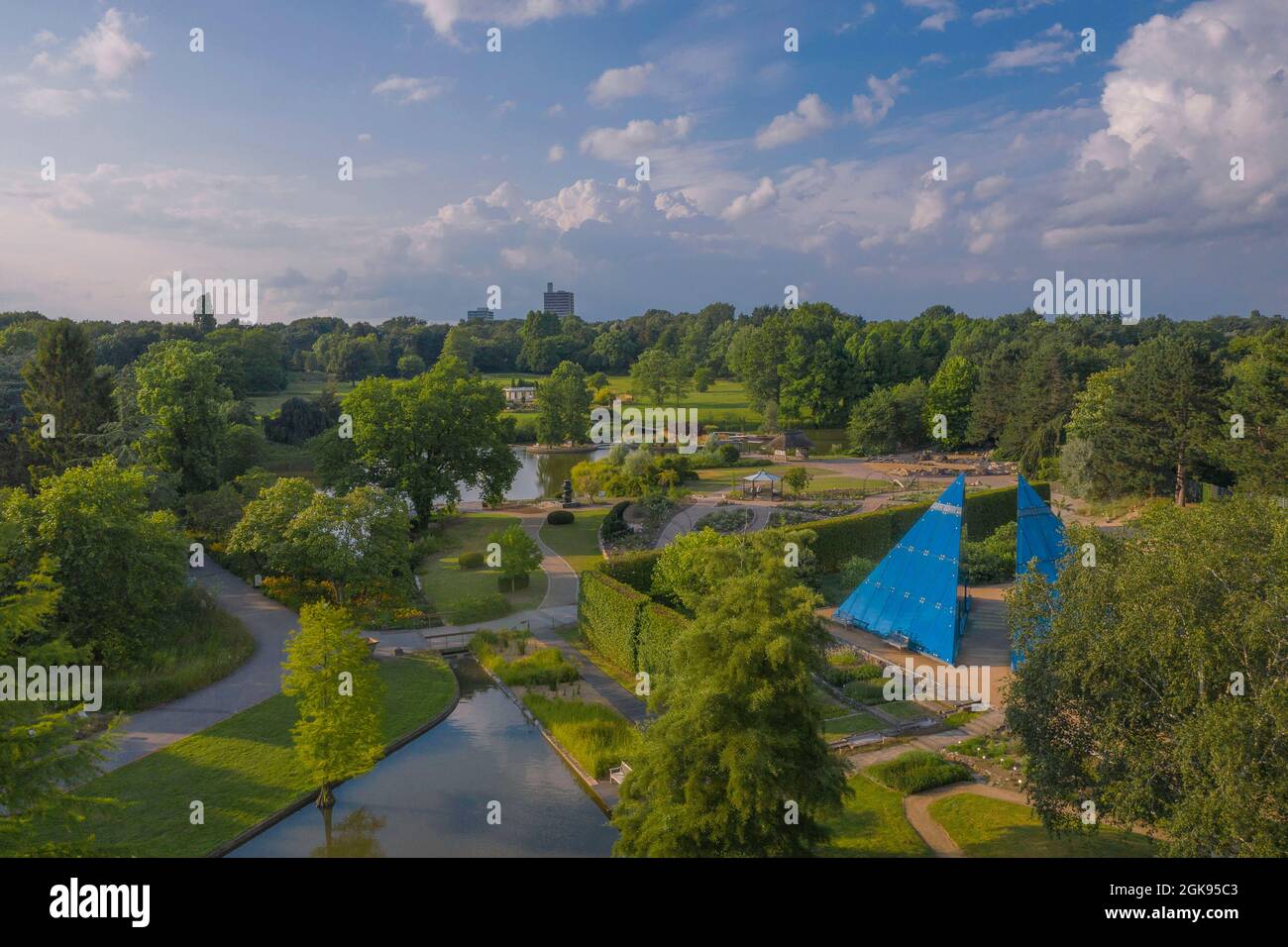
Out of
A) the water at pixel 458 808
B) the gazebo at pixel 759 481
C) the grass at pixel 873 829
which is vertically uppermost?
the gazebo at pixel 759 481

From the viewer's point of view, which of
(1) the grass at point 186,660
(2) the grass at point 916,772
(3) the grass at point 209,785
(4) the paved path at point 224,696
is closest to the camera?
(3) the grass at point 209,785

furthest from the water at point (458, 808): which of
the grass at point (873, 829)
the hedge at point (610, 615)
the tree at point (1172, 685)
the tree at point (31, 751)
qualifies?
the tree at point (1172, 685)

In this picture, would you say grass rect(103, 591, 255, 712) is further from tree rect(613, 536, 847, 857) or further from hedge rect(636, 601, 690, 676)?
tree rect(613, 536, 847, 857)

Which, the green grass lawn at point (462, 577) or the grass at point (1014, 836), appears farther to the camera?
the green grass lawn at point (462, 577)

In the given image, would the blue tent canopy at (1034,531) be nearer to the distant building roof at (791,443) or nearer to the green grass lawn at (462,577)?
the green grass lawn at (462,577)

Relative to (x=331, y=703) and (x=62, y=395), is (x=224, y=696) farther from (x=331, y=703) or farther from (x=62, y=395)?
(x=62, y=395)
